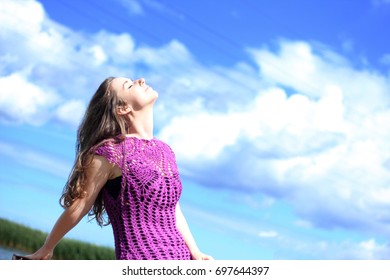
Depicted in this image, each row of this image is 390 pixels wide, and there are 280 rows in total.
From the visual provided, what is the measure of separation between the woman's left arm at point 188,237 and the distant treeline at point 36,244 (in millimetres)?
3765

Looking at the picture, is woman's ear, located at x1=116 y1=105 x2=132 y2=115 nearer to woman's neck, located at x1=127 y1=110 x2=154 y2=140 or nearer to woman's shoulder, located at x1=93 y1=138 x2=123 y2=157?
woman's neck, located at x1=127 y1=110 x2=154 y2=140

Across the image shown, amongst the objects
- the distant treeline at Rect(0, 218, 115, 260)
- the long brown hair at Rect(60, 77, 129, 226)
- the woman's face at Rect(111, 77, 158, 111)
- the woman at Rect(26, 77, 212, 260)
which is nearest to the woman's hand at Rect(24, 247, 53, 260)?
the woman at Rect(26, 77, 212, 260)

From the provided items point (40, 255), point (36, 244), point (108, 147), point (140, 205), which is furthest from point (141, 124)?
point (36, 244)

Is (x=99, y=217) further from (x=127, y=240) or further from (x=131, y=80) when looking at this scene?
(x=131, y=80)

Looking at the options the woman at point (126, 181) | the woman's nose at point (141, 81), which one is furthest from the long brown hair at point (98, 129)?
the woman's nose at point (141, 81)

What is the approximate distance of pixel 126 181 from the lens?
2893mm

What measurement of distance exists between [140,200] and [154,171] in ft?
0.49

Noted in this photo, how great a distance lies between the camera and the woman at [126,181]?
9.37 feet

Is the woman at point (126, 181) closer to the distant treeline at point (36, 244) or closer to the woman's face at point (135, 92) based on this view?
the woman's face at point (135, 92)

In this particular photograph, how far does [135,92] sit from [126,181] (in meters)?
0.42

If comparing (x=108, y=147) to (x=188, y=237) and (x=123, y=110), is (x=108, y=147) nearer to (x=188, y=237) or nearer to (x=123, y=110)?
(x=123, y=110)
